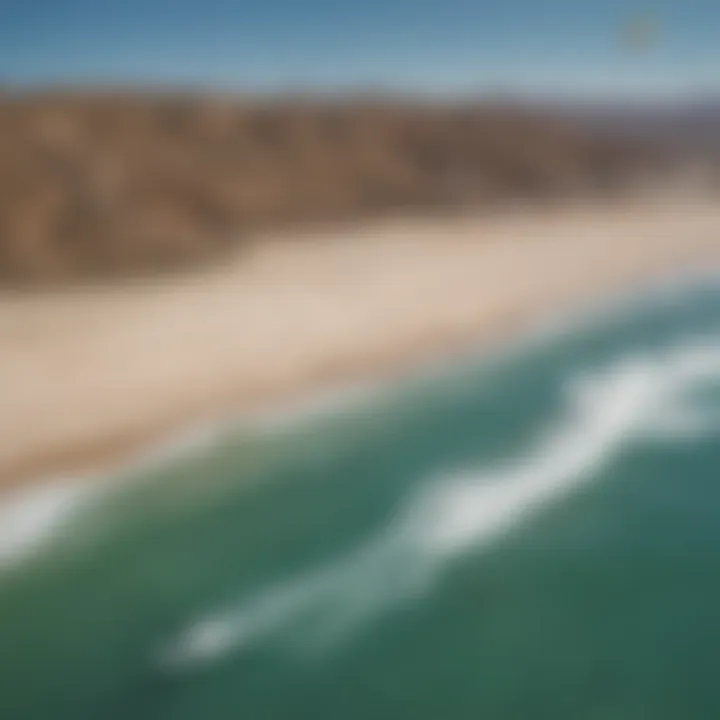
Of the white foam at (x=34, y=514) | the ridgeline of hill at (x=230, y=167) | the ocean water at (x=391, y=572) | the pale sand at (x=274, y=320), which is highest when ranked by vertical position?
the ridgeline of hill at (x=230, y=167)

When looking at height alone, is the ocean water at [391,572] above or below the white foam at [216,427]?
below

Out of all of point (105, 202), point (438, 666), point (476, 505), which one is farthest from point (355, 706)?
point (105, 202)

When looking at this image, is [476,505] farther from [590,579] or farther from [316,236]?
[316,236]

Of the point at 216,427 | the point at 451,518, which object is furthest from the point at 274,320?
the point at 451,518

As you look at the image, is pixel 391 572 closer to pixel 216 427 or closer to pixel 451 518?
pixel 451 518

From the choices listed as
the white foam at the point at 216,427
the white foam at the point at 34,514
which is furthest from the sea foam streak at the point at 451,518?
the white foam at the point at 34,514

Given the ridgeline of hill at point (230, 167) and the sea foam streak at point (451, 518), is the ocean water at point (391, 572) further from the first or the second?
the ridgeline of hill at point (230, 167)

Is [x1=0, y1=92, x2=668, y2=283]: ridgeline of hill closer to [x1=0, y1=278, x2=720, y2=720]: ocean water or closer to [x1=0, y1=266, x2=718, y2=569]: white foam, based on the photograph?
[x1=0, y1=266, x2=718, y2=569]: white foam
